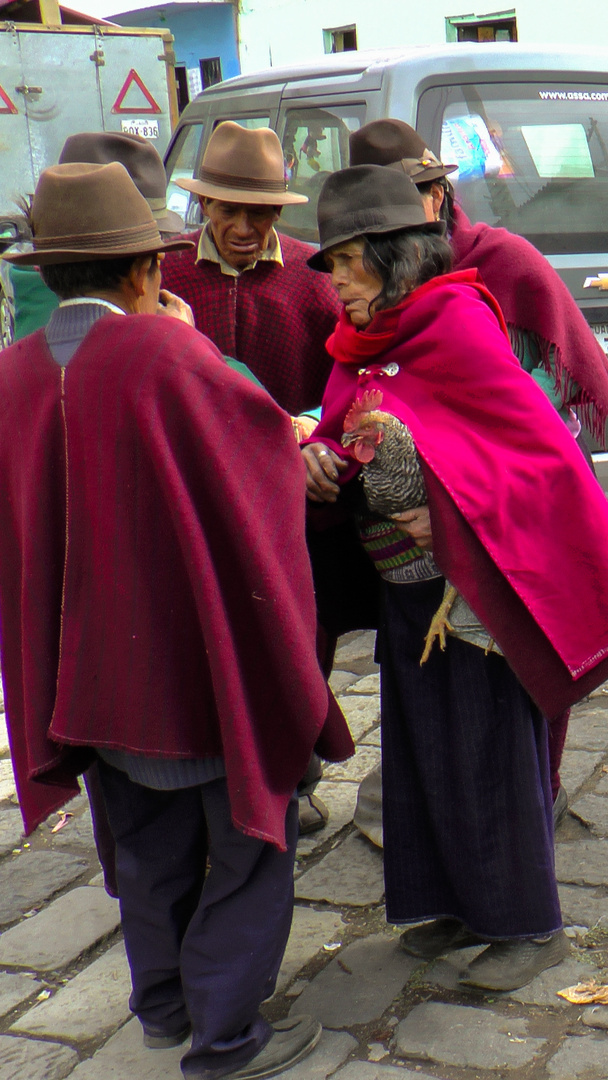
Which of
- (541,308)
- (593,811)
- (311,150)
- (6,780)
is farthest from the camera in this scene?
(311,150)

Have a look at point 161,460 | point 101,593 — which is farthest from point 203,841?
point 161,460

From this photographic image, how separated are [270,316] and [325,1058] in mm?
1981

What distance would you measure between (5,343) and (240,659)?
7.21 feet

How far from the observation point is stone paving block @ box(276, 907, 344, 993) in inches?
117

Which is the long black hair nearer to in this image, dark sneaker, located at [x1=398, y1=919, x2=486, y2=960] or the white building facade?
dark sneaker, located at [x1=398, y1=919, x2=486, y2=960]

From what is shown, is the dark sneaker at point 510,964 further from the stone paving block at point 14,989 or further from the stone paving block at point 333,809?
the stone paving block at point 14,989

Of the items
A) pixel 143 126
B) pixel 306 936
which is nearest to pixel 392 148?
pixel 306 936

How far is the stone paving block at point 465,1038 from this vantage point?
2547 mm

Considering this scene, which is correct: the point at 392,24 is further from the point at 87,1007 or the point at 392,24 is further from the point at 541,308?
the point at 87,1007

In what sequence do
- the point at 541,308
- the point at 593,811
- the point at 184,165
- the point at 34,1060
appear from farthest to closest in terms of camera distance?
the point at 184,165
the point at 593,811
the point at 541,308
the point at 34,1060

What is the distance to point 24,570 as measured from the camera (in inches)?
92.1

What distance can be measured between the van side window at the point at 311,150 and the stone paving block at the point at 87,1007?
3361 mm

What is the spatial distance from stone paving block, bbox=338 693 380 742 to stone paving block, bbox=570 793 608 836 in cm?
93

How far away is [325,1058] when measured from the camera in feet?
8.58
